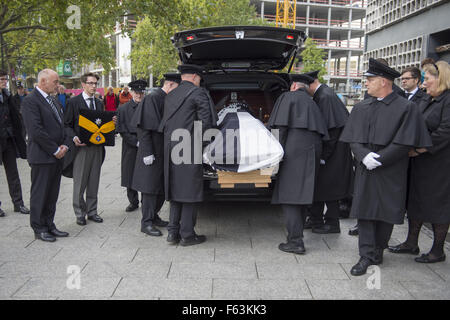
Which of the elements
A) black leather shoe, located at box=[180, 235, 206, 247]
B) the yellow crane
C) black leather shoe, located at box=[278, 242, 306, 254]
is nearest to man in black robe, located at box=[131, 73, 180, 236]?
black leather shoe, located at box=[180, 235, 206, 247]

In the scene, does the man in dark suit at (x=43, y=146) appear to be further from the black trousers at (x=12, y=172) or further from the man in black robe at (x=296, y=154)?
the man in black robe at (x=296, y=154)

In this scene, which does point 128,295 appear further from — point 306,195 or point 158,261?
point 306,195

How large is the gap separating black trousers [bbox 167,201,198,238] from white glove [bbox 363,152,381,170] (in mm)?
2049

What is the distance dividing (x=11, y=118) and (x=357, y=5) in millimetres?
77296

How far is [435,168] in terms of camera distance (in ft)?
14.5

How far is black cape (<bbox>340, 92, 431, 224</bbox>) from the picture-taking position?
3.95 metres

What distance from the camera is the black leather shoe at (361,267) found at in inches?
160

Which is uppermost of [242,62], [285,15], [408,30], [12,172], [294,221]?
[285,15]

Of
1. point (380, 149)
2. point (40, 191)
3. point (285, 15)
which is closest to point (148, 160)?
point (40, 191)

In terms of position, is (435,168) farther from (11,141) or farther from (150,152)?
(11,141)

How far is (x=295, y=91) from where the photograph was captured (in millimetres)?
4723

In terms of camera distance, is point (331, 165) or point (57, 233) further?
point (331, 165)

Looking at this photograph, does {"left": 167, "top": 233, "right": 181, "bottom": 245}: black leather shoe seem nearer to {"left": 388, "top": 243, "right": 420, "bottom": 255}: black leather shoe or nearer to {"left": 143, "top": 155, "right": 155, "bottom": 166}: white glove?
{"left": 143, "top": 155, "right": 155, "bottom": 166}: white glove

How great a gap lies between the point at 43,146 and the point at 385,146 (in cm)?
383
